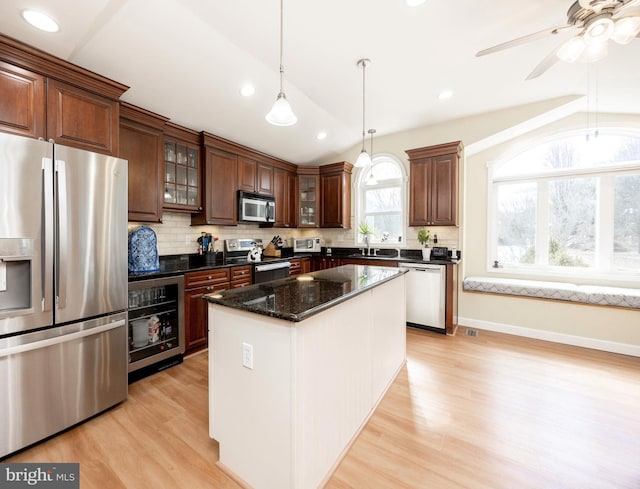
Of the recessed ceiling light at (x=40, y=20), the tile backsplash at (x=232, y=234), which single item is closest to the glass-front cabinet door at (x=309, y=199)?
the tile backsplash at (x=232, y=234)

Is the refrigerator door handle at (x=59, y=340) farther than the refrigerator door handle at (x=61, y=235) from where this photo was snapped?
No

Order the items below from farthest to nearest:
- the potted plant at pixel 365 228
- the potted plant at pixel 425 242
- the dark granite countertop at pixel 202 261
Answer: the potted plant at pixel 365 228 < the potted plant at pixel 425 242 < the dark granite countertop at pixel 202 261

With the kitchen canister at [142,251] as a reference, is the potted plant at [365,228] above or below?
above

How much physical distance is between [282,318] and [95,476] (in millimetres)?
1511

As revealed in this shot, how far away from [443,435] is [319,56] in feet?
11.1

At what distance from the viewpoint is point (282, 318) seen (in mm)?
1232

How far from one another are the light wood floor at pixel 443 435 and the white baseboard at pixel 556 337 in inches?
18.7

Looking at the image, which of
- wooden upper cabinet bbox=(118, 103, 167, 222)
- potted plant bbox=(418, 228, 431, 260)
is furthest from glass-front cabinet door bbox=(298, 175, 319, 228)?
wooden upper cabinet bbox=(118, 103, 167, 222)

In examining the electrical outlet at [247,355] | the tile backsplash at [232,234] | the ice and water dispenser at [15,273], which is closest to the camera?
the electrical outlet at [247,355]

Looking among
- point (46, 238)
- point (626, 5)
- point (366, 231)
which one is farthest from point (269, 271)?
point (626, 5)

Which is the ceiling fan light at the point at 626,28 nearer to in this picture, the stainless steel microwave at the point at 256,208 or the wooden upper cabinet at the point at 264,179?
the stainless steel microwave at the point at 256,208

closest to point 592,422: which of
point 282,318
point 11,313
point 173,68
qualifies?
point 282,318

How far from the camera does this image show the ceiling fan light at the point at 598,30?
1.58 metres

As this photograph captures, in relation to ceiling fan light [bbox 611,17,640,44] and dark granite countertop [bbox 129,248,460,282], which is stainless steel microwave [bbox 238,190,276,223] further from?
ceiling fan light [bbox 611,17,640,44]
